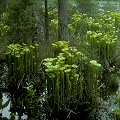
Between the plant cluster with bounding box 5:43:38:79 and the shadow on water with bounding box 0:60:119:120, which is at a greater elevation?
the plant cluster with bounding box 5:43:38:79

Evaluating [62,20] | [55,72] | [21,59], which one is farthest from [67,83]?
Answer: [62,20]

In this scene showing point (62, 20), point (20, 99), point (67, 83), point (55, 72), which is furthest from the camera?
point (62, 20)

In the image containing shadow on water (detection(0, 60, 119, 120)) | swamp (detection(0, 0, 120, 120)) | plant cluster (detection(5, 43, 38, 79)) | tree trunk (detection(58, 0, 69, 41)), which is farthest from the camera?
tree trunk (detection(58, 0, 69, 41))

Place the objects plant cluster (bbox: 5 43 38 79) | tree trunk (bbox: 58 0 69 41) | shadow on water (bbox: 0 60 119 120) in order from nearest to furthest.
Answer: shadow on water (bbox: 0 60 119 120) → plant cluster (bbox: 5 43 38 79) → tree trunk (bbox: 58 0 69 41)

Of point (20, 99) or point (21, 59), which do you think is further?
point (21, 59)

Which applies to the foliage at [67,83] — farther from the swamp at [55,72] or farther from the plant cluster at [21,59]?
the plant cluster at [21,59]

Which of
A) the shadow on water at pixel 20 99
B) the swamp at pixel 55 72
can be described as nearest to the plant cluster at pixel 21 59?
the swamp at pixel 55 72

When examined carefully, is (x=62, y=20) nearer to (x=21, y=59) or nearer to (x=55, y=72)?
(x=21, y=59)

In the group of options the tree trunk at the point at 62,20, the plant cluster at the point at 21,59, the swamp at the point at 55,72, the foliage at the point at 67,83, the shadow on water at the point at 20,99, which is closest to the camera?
the foliage at the point at 67,83

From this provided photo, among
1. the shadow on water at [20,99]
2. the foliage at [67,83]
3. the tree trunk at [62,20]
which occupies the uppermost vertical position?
the tree trunk at [62,20]

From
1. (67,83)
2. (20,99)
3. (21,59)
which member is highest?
(21,59)

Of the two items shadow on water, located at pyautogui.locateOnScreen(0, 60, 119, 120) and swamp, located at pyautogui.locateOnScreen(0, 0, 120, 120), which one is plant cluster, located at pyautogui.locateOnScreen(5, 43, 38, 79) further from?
shadow on water, located at pyautogui.locateOnScreen(0, 60, 119, 120)

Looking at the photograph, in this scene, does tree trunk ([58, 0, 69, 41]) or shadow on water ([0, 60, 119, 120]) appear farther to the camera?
tree trunk ([58, 0, 69, 41])

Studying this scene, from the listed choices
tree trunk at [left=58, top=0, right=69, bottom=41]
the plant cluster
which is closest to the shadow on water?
Answer: the plant cluster
